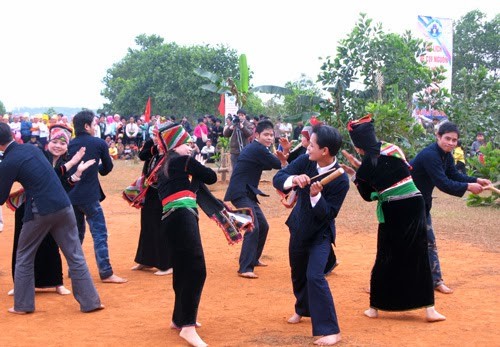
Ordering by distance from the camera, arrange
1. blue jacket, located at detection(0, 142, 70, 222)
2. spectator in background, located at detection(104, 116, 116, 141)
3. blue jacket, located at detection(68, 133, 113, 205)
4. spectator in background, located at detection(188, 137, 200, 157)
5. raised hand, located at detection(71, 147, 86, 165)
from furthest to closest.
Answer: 1. spectator in background, located at detection(104, 116, 116, 141)
2. blue jacket, located at detection(68, 133, 113, 205)
3. raised hand, located at detection(71, 147, 86, 165)
4. blue jacket, located at detection(0, 142, 70, 222)
5. spectator in background, located at detection(188, 137, 200, 157)

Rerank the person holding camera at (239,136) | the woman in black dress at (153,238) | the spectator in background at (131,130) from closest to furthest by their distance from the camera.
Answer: the woman in black dress at (153,238), the person holding camera at (239,136), the spectator in background at (131,130)

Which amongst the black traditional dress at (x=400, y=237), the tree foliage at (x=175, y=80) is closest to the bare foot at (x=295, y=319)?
the black traditional dress at (x=400, y=237)

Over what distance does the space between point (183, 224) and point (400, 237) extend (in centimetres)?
203

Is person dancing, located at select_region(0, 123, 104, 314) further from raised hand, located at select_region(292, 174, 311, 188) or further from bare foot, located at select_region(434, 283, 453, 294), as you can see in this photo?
bare foot, located at select_region(434, 283, 453, 294)

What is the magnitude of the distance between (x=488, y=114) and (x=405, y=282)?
14.8m

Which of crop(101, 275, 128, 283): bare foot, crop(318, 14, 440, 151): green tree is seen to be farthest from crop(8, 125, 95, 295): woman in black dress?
crop(318, 14, 440, 151): green tree

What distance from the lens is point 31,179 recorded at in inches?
276

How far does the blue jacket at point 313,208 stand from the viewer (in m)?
6.32

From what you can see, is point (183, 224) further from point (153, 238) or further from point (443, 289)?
point (443, 289)

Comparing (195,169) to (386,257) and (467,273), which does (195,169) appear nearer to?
(386,257)

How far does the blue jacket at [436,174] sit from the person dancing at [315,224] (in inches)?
57.8

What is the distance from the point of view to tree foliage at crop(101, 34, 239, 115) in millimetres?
41250

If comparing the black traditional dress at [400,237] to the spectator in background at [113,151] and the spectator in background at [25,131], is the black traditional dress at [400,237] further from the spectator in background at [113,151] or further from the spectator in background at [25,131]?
the spectator in background at [113,151]

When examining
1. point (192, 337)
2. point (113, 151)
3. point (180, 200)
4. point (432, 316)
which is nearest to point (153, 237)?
point (180, 200)
